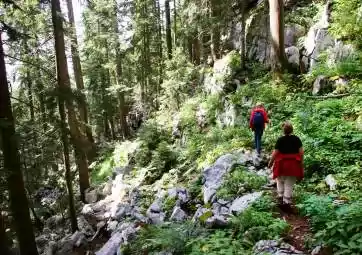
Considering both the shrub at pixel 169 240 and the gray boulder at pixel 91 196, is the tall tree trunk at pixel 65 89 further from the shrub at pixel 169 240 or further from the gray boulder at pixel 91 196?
the shrub at pixel 169 240

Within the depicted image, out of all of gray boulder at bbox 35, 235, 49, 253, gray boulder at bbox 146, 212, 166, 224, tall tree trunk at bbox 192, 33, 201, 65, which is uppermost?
tall tree trunk at bbox 192, 33, 201, 65

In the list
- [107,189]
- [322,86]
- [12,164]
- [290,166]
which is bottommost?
[107,189]

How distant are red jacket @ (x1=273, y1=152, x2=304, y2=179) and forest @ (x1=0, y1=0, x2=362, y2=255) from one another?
56 cm

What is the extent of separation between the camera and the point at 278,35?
43.9 feet

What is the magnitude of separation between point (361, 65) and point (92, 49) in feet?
66.5

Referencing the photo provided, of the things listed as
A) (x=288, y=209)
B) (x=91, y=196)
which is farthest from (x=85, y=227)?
(x=288, y=209)

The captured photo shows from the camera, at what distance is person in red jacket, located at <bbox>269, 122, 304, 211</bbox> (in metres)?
7.15

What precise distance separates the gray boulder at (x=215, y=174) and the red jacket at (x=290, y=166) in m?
2.13

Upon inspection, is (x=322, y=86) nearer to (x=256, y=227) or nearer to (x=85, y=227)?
(x=256, y=227)

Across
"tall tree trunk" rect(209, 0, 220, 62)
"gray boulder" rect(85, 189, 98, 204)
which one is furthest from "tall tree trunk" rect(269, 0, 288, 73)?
"gray boulder" rect(85, 189, 98, 204)

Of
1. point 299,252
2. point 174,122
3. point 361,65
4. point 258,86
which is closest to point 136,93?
point 174,122

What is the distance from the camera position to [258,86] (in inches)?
551

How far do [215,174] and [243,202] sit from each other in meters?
2.38

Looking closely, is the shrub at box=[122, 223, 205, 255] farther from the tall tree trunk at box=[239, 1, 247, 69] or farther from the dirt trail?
the tall tree trunk at box=[239, 1, 247, 69]
